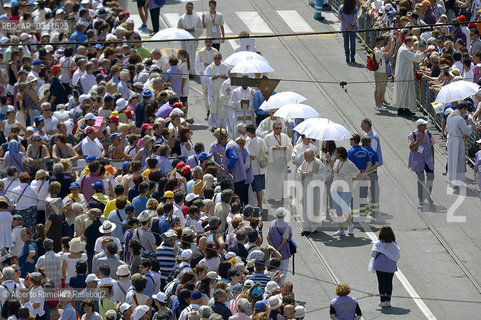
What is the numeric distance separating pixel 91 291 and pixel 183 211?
3.01m

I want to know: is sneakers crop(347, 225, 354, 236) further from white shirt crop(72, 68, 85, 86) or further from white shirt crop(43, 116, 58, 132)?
white shirt crop(72, 68, 85, 86)

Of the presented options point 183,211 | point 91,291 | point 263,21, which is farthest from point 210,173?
point 263,21

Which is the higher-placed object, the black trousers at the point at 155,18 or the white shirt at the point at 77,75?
the white shirt at the point at 77,75

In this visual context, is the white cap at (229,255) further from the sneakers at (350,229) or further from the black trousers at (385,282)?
the sneakers at (350,229)

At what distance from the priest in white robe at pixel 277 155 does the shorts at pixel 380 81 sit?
441cm

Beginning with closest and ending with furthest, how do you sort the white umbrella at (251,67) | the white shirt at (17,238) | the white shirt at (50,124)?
the white shirt at (17,238) → the white shirt at (50,124) → the white umbrella at (251,67)

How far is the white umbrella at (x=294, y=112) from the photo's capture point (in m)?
23.0

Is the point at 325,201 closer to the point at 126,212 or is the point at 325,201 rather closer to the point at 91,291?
the point at 126,212

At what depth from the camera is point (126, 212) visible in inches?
740

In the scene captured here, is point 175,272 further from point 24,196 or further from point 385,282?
point 24,196

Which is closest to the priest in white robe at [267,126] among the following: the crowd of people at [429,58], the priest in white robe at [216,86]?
the crowd of people at [429,58]

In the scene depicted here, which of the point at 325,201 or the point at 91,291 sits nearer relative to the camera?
the point at 91,291

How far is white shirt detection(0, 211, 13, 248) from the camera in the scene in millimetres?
19406

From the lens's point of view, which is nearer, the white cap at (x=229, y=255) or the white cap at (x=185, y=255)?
the white cap at (x=185, y=255)
